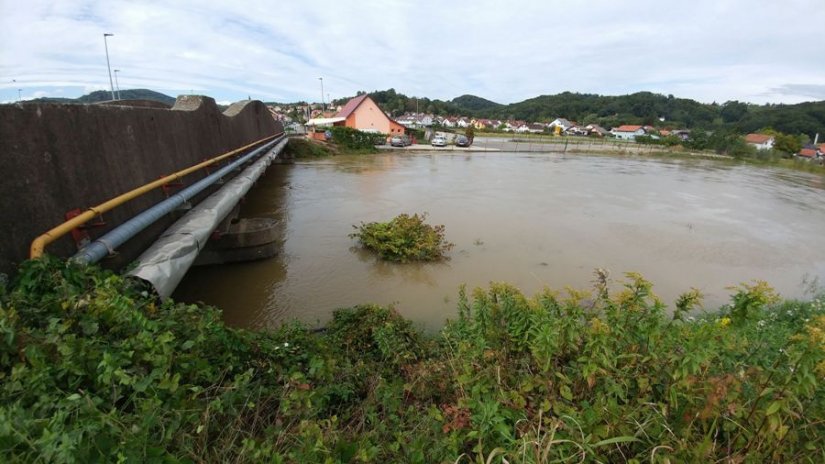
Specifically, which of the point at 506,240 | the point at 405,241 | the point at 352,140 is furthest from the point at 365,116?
the point at 405,241

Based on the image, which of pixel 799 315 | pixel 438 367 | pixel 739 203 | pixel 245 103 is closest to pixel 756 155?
pixel 739 203

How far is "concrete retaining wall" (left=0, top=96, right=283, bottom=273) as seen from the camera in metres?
3.03

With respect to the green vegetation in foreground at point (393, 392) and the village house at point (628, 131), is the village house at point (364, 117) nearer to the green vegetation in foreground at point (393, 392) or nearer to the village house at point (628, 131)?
the green vegetation in foreground at point (393, 392)

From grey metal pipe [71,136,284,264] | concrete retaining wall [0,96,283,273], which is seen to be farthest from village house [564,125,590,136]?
grey metal pipe [71,136,284,264]

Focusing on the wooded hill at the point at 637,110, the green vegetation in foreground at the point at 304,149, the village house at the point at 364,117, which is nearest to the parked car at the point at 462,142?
the village house at the point at 364,117

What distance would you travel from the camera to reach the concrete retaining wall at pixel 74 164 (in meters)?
3.03

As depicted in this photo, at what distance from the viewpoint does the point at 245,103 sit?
45.4 ft

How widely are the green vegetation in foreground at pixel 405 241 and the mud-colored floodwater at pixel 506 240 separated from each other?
0.27 metres

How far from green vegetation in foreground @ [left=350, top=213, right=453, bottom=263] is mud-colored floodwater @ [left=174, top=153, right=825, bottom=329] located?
10.8 inches

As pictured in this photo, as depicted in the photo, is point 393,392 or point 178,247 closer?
point 393,392

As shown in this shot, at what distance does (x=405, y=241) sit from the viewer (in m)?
8.32

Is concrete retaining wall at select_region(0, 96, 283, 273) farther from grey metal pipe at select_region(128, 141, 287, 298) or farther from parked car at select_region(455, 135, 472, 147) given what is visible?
parked car at select_region(455, 135, 472, 147)

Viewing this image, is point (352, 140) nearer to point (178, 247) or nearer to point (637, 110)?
point (178, 247)

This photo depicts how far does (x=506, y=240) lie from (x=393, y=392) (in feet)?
25.4
